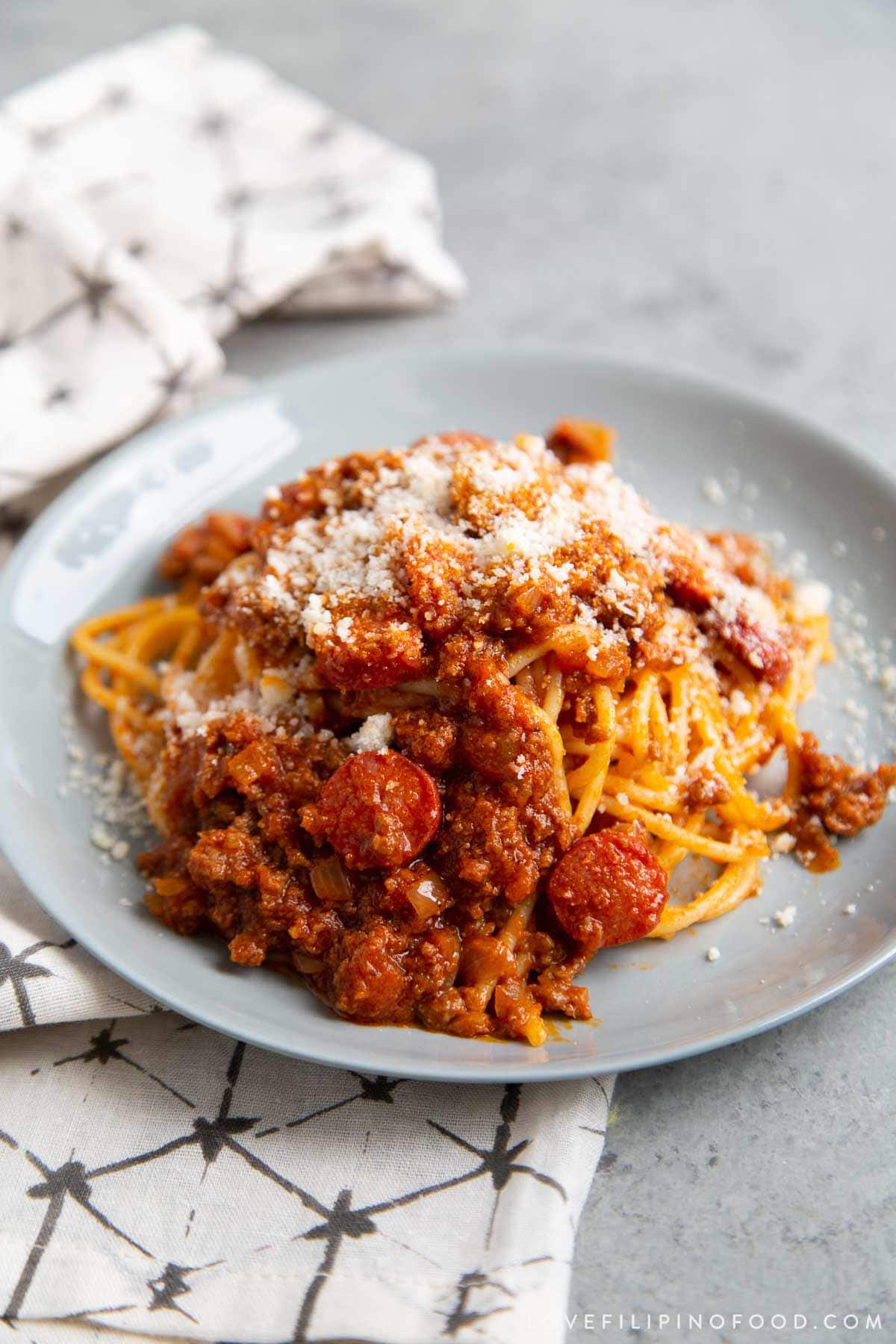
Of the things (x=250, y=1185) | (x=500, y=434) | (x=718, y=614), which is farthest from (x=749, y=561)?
(x=250, y=1185)

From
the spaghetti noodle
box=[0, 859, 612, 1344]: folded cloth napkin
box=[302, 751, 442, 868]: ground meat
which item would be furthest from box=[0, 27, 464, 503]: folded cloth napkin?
box=[0, 859, 612, 1344]: folded cloth napkin

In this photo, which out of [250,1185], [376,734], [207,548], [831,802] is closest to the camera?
[250,1185]

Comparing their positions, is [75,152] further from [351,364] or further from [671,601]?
[671,601]

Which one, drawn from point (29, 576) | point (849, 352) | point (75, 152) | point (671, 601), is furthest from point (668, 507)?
point (75, 152)

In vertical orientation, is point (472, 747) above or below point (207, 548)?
below

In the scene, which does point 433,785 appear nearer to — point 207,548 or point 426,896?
point 426,896

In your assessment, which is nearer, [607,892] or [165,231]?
[607,892]

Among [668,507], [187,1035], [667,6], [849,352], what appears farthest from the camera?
[667,6]
